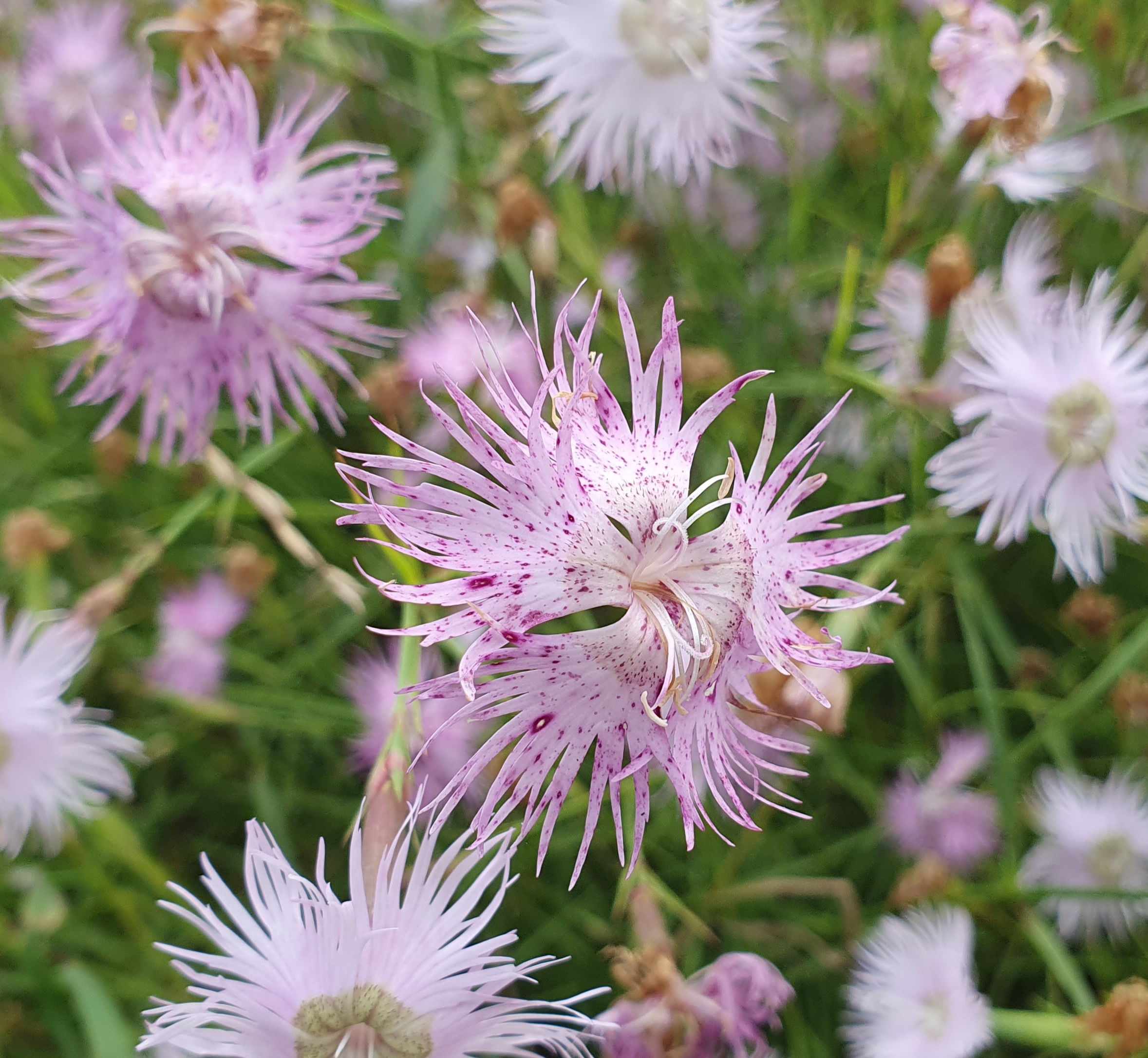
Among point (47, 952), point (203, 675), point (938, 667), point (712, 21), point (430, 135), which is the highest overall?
point (712, 21)

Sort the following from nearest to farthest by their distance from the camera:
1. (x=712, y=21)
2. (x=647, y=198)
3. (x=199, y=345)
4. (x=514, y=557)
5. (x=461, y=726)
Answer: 1. (x=514, y=557)
2. (x=199, y=345)
3. (x=712, y=21)
4. (x=461, y=726)
5. (x=647, y=198)

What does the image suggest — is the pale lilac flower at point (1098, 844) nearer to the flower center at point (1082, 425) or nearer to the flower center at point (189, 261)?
the flower center at point (1082, 425)

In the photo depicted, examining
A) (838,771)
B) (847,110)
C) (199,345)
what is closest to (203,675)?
(199,345)

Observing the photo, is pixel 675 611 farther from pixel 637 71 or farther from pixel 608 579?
pixel 637 71

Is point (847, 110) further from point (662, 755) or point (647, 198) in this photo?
point (662, 755)

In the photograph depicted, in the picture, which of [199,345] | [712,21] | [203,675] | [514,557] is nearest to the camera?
[514,557]

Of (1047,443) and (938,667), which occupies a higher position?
(1047,443)

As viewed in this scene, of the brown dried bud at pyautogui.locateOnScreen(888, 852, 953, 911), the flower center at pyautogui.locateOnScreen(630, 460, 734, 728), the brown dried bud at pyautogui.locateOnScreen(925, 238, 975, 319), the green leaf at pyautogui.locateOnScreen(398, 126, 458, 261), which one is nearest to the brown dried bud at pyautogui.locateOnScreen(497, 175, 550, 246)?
the green leaf at pyautogui.locateOnScreen(398, 126, 458, 261)

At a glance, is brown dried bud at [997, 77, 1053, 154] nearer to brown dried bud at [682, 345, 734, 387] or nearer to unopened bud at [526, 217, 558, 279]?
brown dried bud at [682, 345, 734, 387]
